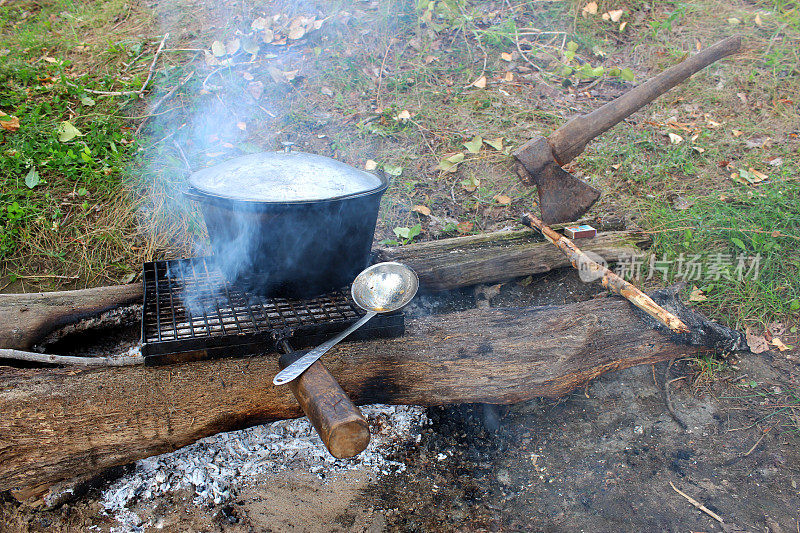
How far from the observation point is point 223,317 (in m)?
2.16

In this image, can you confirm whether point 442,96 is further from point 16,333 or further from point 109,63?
point 16,333

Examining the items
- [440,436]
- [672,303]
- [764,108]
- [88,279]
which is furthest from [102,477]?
[764,108]

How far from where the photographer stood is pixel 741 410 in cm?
269

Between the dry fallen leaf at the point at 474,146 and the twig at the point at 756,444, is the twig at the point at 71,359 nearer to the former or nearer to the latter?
the twig at the point at 756,444

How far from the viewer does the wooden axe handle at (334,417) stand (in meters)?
1.52

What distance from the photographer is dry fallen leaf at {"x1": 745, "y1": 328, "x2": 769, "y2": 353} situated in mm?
2996

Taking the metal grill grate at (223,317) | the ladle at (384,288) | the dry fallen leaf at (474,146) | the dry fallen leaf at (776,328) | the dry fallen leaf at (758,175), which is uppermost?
the ladle at (384,288)

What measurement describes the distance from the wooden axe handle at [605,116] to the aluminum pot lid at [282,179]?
140 cm

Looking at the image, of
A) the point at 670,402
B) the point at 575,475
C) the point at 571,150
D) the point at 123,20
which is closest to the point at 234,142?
the point at 123,20

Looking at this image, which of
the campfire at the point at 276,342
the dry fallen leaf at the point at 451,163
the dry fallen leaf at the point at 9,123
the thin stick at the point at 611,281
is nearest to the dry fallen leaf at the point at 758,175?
the campfire at the point at 276,342

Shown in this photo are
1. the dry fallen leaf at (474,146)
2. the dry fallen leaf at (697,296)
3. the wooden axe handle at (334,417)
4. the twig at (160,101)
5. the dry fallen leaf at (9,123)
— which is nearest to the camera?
the wooden axe handle at (334,417)

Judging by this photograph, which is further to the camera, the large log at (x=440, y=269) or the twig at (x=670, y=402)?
the twig at (x=670, y=402)

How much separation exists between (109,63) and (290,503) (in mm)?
4876

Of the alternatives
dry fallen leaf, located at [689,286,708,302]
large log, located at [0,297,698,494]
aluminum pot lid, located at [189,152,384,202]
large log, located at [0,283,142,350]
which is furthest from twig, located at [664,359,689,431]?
large log, located at [0,283,142,350]
